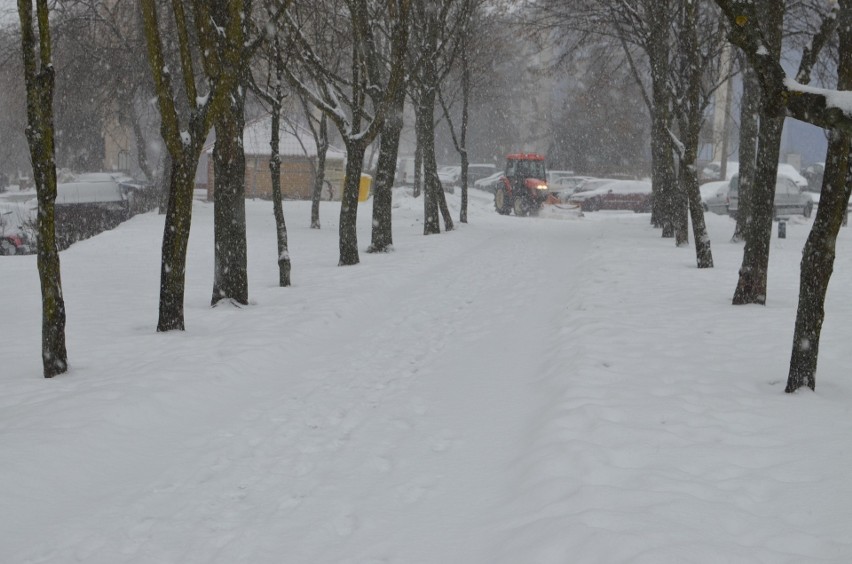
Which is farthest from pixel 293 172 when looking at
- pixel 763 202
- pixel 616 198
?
pixel 763 202

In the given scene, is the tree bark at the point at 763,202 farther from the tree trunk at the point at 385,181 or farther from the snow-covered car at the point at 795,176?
the snow-covered car at the point at 795,176

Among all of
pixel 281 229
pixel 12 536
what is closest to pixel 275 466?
pixel 12 536

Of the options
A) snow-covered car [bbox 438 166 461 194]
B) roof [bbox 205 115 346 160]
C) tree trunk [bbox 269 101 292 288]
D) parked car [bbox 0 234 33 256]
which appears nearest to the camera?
tree trunk [bbox 269 101 292 288]

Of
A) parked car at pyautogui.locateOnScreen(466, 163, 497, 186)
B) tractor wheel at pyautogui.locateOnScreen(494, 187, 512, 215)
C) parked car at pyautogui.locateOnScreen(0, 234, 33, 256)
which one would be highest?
parked car at pyautogui.locateOnScreen(466, 163, 497, 186)

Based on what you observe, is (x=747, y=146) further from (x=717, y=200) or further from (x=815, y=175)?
(x=815, y=175)

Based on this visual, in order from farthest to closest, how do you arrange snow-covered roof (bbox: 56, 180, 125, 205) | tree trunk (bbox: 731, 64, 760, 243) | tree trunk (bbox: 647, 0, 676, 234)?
snow-covered roof (bbox: 56, 180, 125, 205) < tree trunk (bbox: 731, 64, 760, 243) < tree trunk (bbox: 647, 0, 676, 234)

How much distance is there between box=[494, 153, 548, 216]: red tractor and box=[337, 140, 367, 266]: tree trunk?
65.7 feet

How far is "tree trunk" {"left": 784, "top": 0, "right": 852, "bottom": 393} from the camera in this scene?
19.3ft

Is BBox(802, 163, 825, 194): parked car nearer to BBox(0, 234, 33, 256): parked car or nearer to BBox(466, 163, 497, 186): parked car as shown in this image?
BBox(466, 163, 497, 186): parked car

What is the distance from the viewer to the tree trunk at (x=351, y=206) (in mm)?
15203

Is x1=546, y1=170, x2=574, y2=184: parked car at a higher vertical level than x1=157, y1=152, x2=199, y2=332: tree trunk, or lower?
higher

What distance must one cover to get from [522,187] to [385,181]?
729 inches

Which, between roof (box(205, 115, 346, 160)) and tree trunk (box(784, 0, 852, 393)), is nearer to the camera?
tree trunk (box(784, 0, 852, 393))

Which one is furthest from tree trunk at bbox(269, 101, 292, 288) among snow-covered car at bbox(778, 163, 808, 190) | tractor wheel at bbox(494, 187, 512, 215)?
snow-covered car at bbox(778, 163, 808, 190)
